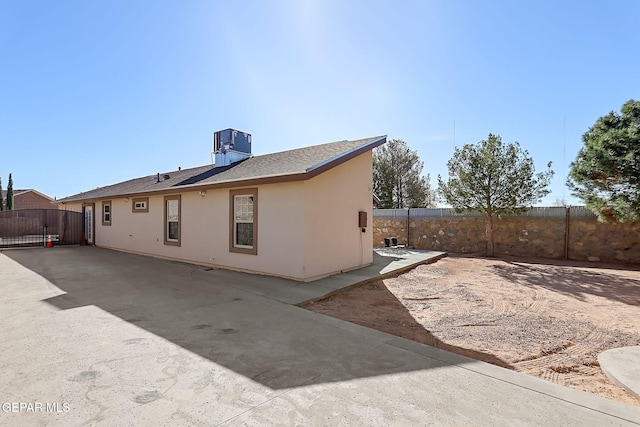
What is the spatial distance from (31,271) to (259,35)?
10089mm

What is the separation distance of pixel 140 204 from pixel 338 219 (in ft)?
32.5

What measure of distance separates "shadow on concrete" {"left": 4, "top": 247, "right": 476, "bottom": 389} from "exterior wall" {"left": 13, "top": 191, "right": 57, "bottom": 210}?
38560mm

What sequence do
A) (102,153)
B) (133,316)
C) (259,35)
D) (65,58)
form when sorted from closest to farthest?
(133,316) → (259,35) → (65,58) → (102,153)

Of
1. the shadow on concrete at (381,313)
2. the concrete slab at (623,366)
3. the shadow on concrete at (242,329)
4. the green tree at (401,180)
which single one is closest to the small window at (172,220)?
the shadow on concrete at (242,329)

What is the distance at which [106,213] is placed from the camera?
630 inches

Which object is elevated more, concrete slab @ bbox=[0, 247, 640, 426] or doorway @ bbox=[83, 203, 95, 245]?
doorway @ bbox=[83, 203, 95, 245]

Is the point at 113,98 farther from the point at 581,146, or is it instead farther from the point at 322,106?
the point at 581,146

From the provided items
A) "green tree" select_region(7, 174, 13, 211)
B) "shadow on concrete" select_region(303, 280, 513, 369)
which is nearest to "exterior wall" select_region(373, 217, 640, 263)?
"shadow on concrete" select_region(303, 280, 513, 369)

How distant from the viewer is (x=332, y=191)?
27.5 feet

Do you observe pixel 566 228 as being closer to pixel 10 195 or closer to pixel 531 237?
pixel 531 237

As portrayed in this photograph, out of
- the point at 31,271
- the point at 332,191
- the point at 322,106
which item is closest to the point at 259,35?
the point at 322,106

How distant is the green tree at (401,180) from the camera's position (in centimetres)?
2352

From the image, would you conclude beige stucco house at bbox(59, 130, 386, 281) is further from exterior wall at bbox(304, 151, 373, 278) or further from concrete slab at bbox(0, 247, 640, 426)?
concrete slab at bbox(0, 247, 640, 426)

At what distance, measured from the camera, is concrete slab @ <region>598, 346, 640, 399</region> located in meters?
2.85
